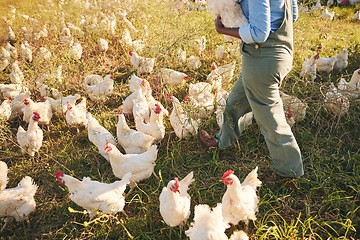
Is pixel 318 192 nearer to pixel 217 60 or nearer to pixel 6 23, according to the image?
pixel 217 60

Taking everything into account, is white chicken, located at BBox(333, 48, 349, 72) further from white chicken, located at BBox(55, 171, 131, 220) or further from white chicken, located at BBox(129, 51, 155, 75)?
white chicken, located at BBox(55, 171, 131, 220)

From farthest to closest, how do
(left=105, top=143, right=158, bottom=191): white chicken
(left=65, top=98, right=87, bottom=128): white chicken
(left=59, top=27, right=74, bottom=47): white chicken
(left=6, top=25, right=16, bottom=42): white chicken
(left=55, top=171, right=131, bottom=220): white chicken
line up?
(left=6, top=25, right=16, bottom=42): white chicken, (left=59, top=27, right=74, bottom=47): white chicken, (left=65, top=98, right=87, bottom=128): white chicken, (left=105, top=143, right=158, bottom=191): white chicken, (left=55, top=171, right=131, bottom=220): white chicken

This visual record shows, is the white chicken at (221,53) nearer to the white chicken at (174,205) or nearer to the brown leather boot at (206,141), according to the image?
the brown leather boot at (206,141)

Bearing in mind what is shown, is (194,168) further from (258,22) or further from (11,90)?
(11,90)

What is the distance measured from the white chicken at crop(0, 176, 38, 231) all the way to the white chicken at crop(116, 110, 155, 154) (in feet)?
3.31

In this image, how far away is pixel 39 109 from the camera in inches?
133

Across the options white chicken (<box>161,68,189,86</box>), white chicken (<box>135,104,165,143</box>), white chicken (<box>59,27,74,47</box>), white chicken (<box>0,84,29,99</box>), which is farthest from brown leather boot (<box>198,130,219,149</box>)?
white chicken (<box>59,27,74,47</box>)

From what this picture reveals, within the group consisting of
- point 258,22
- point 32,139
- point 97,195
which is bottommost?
point 32,139

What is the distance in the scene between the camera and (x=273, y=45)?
69.1 inches

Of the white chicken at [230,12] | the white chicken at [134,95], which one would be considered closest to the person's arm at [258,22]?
the white chicken at [230,12]

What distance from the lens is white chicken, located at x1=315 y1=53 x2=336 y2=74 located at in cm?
398

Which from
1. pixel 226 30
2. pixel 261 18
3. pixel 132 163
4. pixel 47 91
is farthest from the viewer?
pixel 47 91

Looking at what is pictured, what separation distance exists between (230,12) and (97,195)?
1773 millimetres

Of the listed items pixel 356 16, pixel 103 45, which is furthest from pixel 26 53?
pixel 356 16
